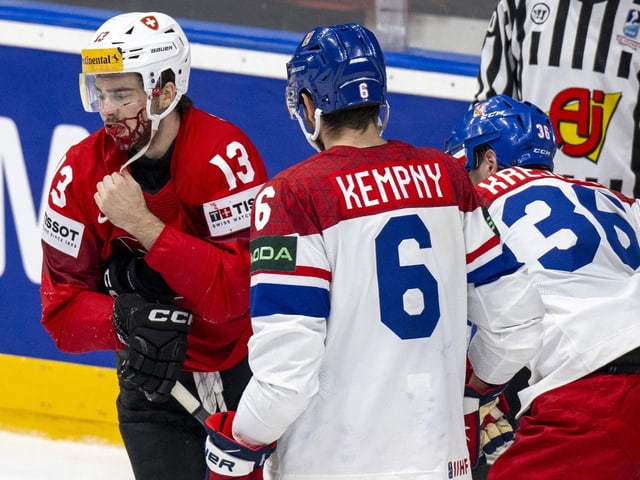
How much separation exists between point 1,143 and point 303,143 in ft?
3.31

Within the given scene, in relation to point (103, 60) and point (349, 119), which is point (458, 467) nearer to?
point (349, 119)

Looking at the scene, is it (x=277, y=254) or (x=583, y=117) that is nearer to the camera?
(x=277, y=254)

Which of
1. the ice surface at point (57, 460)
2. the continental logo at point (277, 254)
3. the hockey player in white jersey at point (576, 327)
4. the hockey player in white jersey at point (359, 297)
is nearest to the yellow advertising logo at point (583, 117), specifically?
the hockey player in white jersey at point (576, 327)

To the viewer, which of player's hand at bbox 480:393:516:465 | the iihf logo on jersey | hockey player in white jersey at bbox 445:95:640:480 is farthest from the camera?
player's hand at bbox 480:393:516:465

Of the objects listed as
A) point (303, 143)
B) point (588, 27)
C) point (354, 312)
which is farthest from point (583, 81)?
point (354, 312)

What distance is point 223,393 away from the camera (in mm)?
2604

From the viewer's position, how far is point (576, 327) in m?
2.25

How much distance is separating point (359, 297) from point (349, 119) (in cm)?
31

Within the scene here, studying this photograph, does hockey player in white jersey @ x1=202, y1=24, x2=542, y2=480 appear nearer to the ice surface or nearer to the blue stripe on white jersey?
the blue stripe on white jersey

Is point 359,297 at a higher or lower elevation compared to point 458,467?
higher

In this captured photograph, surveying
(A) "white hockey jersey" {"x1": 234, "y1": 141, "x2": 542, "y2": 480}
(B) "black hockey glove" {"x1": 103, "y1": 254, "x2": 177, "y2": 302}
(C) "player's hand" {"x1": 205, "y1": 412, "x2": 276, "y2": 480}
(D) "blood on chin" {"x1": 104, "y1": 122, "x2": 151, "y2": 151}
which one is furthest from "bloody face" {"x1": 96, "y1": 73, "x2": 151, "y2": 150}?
(C) "player's hand" {"x1": 205, "y1": 412, "x2": 276, "y2": 480}

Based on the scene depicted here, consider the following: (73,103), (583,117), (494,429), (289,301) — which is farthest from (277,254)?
(73,103)

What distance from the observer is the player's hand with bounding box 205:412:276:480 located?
1883mm

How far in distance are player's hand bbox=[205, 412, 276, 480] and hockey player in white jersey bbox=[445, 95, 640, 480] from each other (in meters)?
0.58
